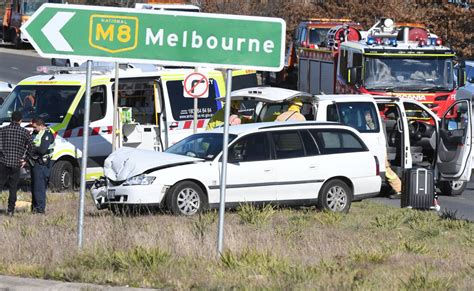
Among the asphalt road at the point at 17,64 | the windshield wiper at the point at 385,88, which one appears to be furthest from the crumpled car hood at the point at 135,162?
the asphalt road at the point at 17,64

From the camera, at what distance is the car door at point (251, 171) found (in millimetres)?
15766

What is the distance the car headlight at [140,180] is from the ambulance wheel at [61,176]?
4808mm

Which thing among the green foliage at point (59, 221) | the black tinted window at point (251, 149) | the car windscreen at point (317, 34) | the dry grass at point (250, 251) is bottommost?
the green foliage at point (59, 221)

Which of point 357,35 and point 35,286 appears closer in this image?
point 35,286

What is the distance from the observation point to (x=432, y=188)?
17.8 meters

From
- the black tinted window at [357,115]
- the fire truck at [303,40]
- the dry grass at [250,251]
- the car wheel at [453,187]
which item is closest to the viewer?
the dry grass at [250,251]

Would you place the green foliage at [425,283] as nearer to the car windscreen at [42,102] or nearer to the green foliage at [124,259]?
the green foliage at [124,259]

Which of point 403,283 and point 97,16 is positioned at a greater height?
point 97,16

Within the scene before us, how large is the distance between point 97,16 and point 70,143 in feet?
32.1

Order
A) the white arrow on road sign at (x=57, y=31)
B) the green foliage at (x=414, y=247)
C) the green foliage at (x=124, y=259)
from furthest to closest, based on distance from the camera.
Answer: the green foliage at (x=414, y=247) → the white arrow on road sign at (x=57, y=31) → the green foliage at (x=124, y=259)

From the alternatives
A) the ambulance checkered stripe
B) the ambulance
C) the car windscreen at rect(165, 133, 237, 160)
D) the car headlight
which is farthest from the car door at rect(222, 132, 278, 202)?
the ambulance checkered stripe

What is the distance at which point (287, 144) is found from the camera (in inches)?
645

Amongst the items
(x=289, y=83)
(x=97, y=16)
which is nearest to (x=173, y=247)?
(x=97, y=16)

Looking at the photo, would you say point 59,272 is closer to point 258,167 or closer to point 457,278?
point 457,278
